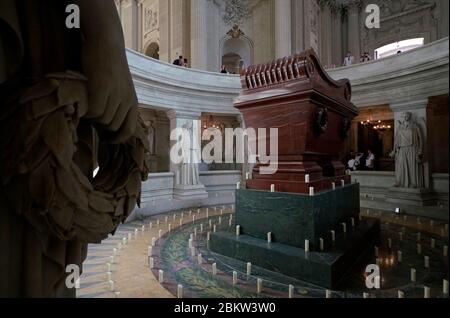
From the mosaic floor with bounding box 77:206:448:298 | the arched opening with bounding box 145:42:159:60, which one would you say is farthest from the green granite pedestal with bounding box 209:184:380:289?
Result: the arched opening with bounding box 145:42:159:60

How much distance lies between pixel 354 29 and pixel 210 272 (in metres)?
19.9

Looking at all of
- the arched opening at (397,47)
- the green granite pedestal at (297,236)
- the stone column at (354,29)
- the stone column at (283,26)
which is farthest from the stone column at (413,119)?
the stone column at (354,29)

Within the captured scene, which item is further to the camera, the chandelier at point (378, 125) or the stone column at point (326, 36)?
the stone column at point (326, 36)

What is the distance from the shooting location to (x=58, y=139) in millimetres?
694

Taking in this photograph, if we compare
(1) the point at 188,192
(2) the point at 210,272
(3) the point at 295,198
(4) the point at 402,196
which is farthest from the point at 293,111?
(4) the point at 402,196

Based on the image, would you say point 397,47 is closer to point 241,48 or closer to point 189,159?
point 241,48

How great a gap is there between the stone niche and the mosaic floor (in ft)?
0.56

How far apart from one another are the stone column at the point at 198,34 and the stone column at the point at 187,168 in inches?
226

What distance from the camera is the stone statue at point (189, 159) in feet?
26.7

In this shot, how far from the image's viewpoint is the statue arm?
0.80 metres

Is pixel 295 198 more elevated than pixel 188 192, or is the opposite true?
pixel 295 198

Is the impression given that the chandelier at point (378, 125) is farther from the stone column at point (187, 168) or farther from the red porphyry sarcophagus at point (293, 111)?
the red porphyry sarcophagus at point (293, 111)

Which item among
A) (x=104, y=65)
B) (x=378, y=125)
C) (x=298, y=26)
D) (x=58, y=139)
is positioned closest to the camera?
(x=58, y=139)

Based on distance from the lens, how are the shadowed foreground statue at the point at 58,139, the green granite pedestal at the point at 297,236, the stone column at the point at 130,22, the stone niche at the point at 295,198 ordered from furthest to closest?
the stone column at the point at 130,22
the stone niche at the point at 295,198
the green granite pedestal at the point at 297,236
the shadowed foreground statue at the point at 58,139
